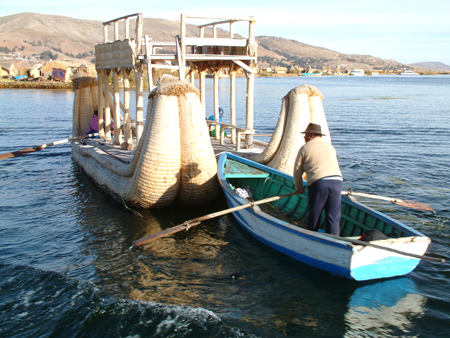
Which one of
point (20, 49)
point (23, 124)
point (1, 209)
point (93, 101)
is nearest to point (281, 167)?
point (1, 209)

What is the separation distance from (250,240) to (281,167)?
2662mm

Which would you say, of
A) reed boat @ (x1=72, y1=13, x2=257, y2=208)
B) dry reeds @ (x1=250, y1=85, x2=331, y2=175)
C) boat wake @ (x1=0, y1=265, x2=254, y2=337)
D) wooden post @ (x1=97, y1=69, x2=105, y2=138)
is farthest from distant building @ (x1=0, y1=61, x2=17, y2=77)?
boat wake @ (x1=0, y1=265, x2=254, y2=337)

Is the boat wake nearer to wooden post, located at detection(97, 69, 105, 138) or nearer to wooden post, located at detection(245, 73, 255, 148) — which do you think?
wooden post, located at detection(245, 73, 255, 148)

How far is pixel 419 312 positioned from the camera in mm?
6148

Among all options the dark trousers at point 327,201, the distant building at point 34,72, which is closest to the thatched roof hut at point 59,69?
the distant building at point 34,72

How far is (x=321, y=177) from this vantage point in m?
6.83

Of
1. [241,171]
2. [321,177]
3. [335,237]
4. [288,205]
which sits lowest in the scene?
[288,205]

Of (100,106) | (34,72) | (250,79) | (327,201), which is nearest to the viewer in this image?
A: (327,201)

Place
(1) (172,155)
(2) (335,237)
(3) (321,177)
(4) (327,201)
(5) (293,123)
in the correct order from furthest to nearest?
1. (5) (293,123)
2. (1) (172,155)
3. (4) (327,201)
4. (3) (321,177)
5. (2) (335,237)

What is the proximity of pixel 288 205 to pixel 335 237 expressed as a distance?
10.7ft

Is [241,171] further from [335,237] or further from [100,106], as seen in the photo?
[100,106]

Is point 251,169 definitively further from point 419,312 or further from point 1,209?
point 1,209

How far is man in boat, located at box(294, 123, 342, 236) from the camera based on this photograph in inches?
269

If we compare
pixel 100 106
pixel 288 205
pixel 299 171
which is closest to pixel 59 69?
pixel 100 106
